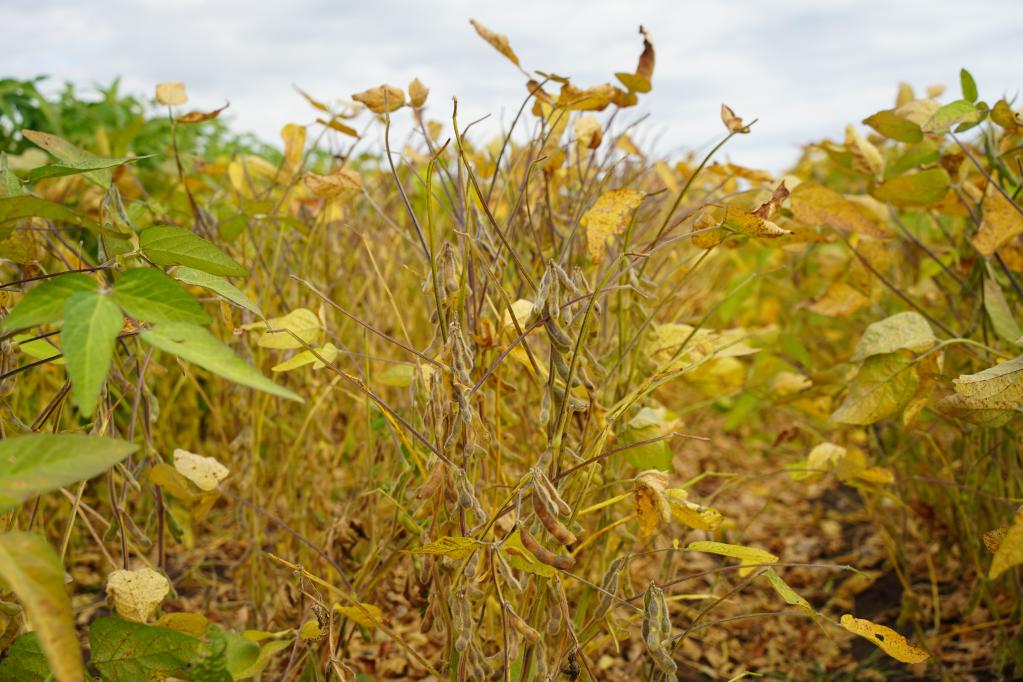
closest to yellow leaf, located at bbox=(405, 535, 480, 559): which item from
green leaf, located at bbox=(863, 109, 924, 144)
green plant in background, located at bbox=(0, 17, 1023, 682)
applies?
green plant in background, located at bbox=(0, 17, 1023, 682)

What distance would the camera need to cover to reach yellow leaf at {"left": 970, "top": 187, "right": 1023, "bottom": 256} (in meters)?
1.15

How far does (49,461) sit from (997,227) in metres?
1.17

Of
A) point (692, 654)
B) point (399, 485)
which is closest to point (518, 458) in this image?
point (399, 485)

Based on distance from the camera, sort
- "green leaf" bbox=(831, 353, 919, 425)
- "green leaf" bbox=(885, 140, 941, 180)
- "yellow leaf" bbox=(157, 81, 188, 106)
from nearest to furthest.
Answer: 1. "green leaf" bbox=(831, 353, 919, 425)
2. "yellow leaf" bbox=(157, 81, 188, 106)
3. "green leaf" bbox=(885, 140, 941, 180)

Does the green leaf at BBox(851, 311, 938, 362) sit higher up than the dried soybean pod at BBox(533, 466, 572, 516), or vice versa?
the green leaf at BBox(851, 311, 938, 362)

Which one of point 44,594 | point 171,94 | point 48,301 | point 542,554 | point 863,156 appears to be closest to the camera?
point 44,594

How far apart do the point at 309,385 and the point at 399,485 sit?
0.52m

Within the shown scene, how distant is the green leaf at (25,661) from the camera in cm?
85

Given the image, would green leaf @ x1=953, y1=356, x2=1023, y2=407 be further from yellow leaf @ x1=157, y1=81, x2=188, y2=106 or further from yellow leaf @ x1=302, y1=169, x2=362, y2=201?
yellow leaf @ x1=157, y1=81, x2=188, y2=106

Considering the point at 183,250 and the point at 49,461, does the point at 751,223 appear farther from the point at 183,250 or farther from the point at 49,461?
the point at 49,461

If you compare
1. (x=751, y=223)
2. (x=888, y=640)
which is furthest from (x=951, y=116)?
(x=888, y=640)

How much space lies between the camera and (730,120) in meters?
0.99

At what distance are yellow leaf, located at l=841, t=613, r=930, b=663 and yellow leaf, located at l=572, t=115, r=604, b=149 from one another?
2.17ft

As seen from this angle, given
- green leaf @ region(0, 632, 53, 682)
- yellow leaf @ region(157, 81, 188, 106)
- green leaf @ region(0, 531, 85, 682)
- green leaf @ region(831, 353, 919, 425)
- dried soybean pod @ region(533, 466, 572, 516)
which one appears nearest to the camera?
green leaf @ region(0, 531, 85, 682)
